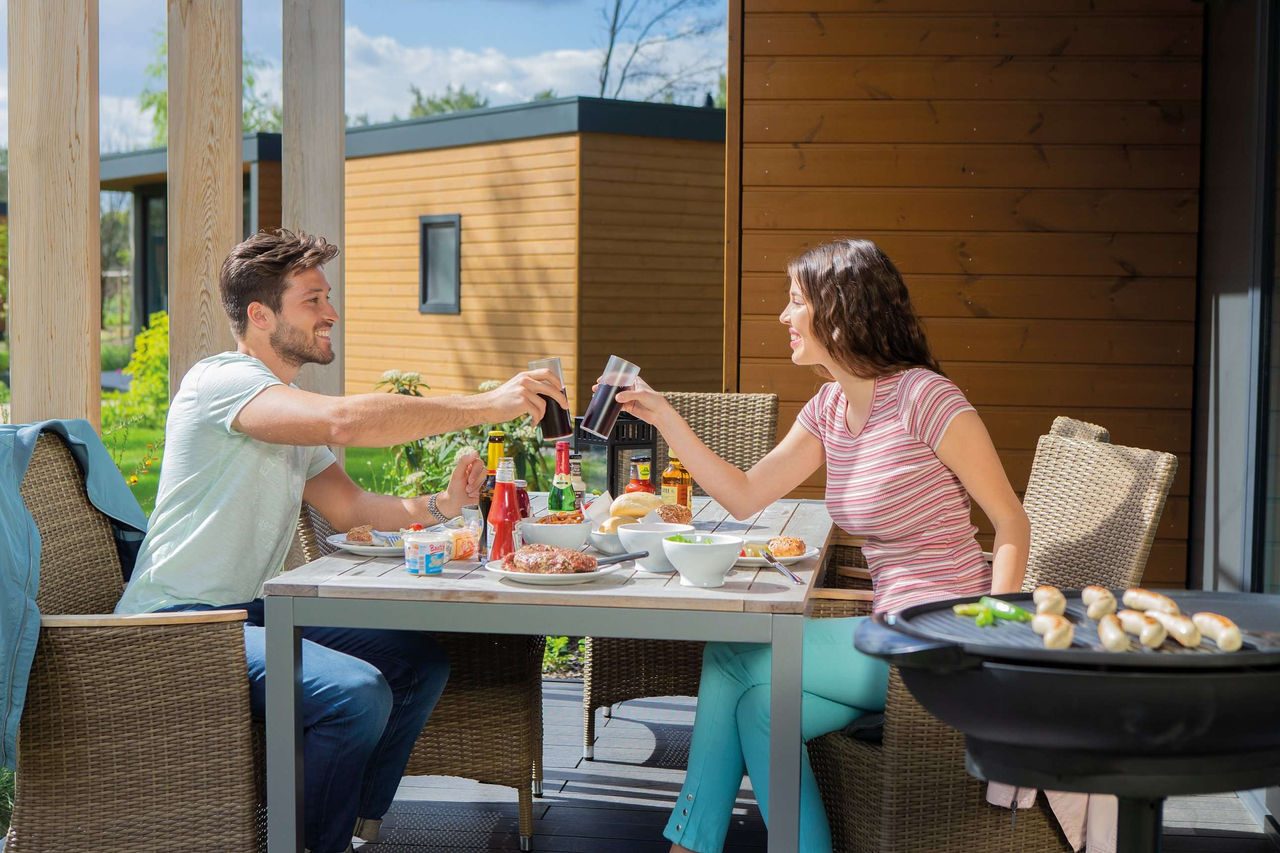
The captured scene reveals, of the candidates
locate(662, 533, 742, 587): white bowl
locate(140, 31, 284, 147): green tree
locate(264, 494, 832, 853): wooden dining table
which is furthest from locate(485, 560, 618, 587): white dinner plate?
locate(140, 31, 284, 147): green tree

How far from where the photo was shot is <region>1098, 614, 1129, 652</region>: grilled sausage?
1479 millimetres

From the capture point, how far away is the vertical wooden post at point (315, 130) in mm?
3727

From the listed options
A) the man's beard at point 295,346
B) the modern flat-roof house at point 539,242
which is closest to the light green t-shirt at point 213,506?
the man's beard at point 295,346

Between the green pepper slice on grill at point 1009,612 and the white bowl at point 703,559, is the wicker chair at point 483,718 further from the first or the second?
the green pepper slice on grill at point 1009,612

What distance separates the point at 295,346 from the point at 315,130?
44.8 inches

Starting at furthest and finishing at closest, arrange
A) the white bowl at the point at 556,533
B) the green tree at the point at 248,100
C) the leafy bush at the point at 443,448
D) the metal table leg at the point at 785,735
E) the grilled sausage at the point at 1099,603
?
1. the green tree at the point at 248,100
2. the leafy bush at the point at 443,448
3. the white bowl at the point at 556,533
4. the metal table leg at the point at 785,735
5. the grilled sausage at the point at 1099,603

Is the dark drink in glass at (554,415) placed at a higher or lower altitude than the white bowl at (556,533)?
higher

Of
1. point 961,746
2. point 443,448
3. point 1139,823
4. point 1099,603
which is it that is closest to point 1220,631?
point 1099,603

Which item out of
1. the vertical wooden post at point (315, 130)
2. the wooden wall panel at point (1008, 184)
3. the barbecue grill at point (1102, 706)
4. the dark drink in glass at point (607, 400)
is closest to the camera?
the barbecue grill at point (1102, 706)

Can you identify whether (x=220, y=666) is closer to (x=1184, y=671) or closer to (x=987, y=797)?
(x=987, y=797)

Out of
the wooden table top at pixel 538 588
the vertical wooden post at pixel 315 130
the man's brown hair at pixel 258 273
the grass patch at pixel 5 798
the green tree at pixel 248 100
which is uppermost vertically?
the green tree at pixel 248 100

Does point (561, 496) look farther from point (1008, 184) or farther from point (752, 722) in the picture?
point (1008, 184)

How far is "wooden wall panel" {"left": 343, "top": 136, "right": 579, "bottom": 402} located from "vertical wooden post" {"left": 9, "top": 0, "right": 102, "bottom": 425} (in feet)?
28.4

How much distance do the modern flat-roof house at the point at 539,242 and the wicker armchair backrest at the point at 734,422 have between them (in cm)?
729
